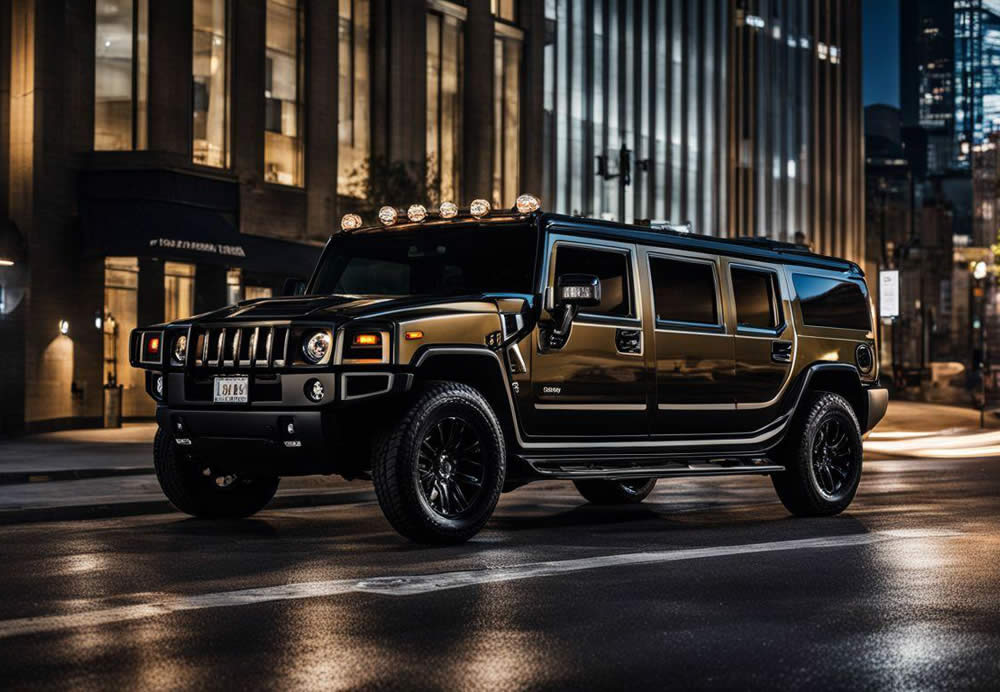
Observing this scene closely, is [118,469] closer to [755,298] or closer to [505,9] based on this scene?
[755,298]

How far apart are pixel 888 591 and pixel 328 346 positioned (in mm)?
3710

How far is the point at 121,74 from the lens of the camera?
2995 cm

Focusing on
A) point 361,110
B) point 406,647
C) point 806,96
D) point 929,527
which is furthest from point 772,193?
point 406,647

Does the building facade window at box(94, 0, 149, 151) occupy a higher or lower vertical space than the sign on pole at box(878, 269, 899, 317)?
higher

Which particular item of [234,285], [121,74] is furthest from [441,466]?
[234,285]

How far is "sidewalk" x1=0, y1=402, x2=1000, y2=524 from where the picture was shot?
12.9m

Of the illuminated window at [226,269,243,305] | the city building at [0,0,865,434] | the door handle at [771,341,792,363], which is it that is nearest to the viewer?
the door handle at [771,341,792,363]

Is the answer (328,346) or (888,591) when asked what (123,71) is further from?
(888,591)

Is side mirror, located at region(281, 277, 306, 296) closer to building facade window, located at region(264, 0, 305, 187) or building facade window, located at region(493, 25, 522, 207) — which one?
building facade window, located at region(264, 0, 305, 187)

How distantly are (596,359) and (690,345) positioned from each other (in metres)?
1.13

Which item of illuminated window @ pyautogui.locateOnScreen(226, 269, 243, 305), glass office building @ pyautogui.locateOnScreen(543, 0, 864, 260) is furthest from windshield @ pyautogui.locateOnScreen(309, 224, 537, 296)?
glass office building @ pyautogui.locateOnScreen(543, 0, 864, 260)

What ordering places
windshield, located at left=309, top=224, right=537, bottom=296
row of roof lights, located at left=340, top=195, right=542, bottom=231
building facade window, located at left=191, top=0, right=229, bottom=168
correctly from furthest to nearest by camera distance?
1. building facade window, located at left=191, top=0, right=229, bottom=168
2. row of roof lights, located at left=340, top=195, right=542, bottom=231
3. windshield, located at left=309, top=224, right=537, bottom=296

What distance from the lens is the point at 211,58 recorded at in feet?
106

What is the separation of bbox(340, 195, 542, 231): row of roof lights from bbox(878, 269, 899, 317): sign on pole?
1288 inches
